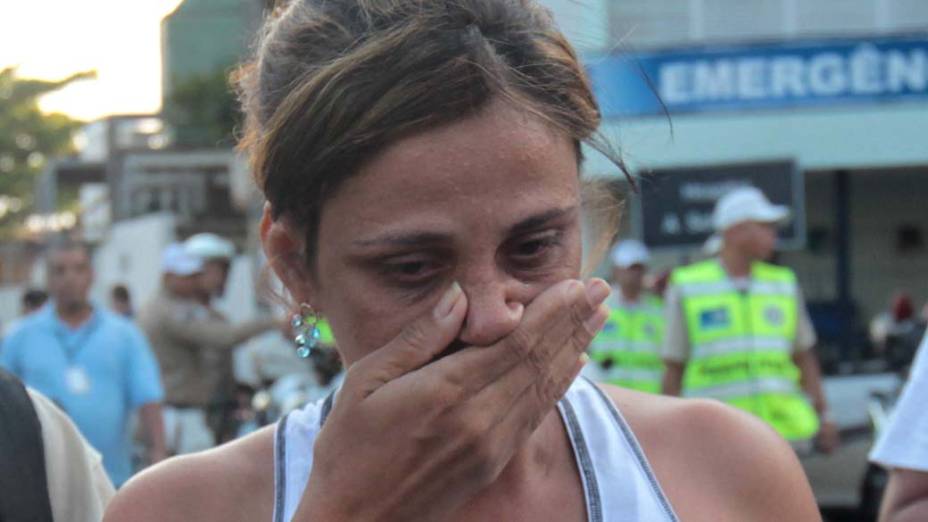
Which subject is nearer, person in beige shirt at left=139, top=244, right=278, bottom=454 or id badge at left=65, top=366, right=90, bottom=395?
id badge at left=65, top=366, right=90, bottom=395

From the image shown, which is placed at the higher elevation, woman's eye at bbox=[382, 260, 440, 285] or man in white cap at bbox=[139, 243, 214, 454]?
woman's eye at bbox=[382, 260, 440, 285]

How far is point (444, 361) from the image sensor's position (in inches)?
61.7

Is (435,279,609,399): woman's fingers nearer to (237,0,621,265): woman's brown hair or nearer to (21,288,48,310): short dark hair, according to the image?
(237,0,621,265): woman's brown hair

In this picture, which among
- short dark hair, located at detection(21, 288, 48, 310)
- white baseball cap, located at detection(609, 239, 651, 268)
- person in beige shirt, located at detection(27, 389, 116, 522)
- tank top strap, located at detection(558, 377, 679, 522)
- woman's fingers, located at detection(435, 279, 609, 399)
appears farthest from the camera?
short dark hair, located at detection(21, 288, 48, 310)

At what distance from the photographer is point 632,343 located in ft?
30.1

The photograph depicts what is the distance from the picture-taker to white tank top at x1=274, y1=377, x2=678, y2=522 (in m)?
1.76

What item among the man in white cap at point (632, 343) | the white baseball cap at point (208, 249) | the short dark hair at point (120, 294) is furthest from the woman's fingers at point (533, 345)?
the short dark hair at point (120, 294)

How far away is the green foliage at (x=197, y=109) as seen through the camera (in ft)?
104

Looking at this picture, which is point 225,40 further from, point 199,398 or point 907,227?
point 199,398

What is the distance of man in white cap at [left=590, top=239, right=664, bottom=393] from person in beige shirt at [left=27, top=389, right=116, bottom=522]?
6.83 m

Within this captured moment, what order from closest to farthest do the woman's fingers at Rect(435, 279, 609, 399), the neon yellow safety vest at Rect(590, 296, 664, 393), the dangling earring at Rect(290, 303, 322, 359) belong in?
the woman's fingers at Rect(435, 279, 609, 399), the dangling earring at Rect(290, 303, 322, 359), the neon yellow safety vest at Rect(590, 296, 664, 393)

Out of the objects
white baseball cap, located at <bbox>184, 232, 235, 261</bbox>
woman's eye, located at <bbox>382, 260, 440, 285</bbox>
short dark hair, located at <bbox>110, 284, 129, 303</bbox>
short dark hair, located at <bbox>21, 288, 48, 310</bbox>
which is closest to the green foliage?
short dark hair, located at <bbox>21, 288, 48, 310</bbox>

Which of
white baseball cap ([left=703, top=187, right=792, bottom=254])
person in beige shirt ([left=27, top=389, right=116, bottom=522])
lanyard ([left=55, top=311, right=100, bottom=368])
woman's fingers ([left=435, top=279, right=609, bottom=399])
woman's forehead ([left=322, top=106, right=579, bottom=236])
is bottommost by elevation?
lanyard ([left=55, top=311, right=100, bottom=368])

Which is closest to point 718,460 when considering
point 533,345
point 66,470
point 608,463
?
point 608,463
